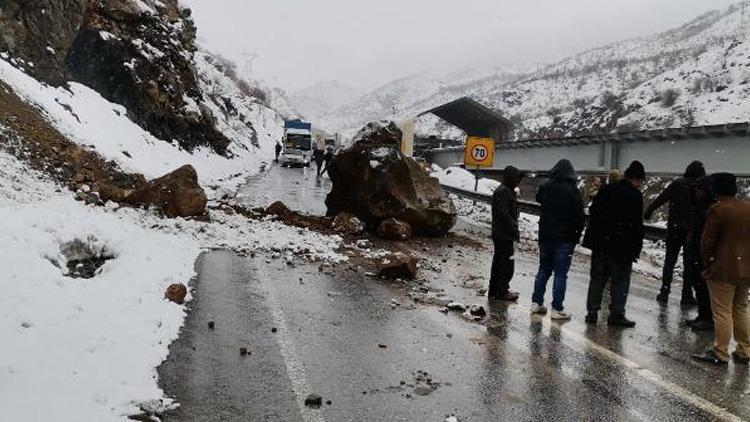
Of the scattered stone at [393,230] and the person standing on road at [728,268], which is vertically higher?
the person standing on road at [728,268]

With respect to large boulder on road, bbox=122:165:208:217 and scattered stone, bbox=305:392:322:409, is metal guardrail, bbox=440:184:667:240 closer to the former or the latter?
scattered stone, bbox=305:392:322:409

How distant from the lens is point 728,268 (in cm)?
622

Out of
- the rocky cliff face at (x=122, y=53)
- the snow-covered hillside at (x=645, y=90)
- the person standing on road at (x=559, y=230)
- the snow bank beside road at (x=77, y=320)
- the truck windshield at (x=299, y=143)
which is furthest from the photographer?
the snow-covered hillside at (x=645, y=90)

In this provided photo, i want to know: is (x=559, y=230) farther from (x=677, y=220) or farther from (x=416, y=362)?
(x=416, y=362)

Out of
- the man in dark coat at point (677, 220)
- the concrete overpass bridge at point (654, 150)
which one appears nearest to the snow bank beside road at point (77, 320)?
the man in dark coat at point (677, 220)

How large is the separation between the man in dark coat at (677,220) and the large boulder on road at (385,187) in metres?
6.45

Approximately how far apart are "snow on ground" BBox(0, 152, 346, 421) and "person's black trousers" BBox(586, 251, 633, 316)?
4.81 m

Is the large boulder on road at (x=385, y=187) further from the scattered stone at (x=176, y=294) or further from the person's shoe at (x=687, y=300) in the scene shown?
the scattered stone at (x=176, y=294)

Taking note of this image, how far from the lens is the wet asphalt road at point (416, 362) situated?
470 centimetres

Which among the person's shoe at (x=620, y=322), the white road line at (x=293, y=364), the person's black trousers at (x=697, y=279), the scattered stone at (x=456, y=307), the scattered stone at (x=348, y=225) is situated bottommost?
the white road line at (x=293, y=364)

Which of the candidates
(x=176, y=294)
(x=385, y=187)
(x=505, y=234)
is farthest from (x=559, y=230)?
(x=385, y=187)

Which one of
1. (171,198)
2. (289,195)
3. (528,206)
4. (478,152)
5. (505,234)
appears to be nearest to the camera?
(505,234)

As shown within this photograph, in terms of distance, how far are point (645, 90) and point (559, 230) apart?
84.9 meters

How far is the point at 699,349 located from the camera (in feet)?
21.6
